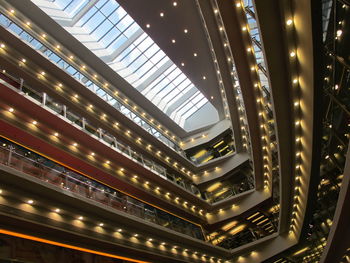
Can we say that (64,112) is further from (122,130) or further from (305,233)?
(305,233)

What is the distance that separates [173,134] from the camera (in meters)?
31.1

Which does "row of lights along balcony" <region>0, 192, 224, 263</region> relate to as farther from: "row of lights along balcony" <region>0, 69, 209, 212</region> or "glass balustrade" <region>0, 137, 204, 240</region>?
"row of lights along balcony" <region>0, 69, 209, 212</region>

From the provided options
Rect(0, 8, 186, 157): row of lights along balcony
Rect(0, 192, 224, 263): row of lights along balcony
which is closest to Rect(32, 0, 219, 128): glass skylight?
Rect(0, 8, 186, 157): row of lights along balcony

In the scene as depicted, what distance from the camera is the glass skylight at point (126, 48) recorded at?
24656mm

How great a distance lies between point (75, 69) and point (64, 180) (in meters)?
11.4

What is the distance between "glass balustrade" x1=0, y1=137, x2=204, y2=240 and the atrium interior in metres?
0.06

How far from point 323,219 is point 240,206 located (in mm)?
7977

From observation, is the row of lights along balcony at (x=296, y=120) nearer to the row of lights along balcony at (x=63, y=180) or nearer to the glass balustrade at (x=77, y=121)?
the row of lights along balcony at (x=63, y=180)

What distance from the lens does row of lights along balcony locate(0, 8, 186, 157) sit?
18141 millimetres

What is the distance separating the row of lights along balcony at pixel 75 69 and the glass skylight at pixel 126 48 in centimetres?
233

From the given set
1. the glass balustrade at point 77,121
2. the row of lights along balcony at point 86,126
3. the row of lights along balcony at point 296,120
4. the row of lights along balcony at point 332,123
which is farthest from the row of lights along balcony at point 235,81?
the glass balustrade at point 77,121

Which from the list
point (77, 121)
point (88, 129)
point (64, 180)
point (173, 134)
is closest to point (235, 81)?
point (88, 129)

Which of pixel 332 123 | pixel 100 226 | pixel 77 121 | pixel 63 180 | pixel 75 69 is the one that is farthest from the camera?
pixel 75 69

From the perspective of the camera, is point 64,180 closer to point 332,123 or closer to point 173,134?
point 332,123
